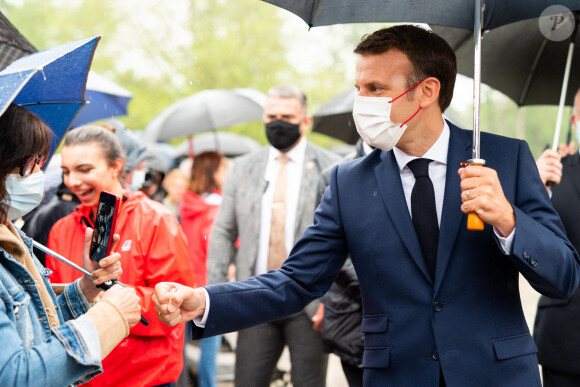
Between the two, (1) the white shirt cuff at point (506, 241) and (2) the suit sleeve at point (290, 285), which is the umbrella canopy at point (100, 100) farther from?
(1) the white shirt cuff at point (506, 241)

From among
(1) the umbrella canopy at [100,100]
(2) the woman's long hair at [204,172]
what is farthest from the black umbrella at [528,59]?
(2) the woman's long hair at [204,172]

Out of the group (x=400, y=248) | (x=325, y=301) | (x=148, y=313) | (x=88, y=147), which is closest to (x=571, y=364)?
(x=325, y=301)

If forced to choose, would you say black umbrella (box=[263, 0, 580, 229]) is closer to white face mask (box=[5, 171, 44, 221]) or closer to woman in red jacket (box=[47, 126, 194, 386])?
white face mask (box=[5, 171, 44, 221])

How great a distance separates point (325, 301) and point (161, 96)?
22.6 m

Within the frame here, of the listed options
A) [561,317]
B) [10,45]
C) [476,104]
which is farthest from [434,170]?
[10,45]

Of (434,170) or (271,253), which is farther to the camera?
(271,253)

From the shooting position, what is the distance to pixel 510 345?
2.99 m

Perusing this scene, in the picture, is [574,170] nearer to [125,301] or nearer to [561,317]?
[561,317]

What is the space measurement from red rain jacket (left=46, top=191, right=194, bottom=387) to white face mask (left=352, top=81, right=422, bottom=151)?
5.16 ft

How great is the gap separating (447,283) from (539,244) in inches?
16.4

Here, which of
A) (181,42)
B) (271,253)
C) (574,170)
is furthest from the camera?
(181,42)

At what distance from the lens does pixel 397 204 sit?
3.19 metres

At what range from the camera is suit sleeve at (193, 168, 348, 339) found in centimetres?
324

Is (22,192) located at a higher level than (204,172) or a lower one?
lower
